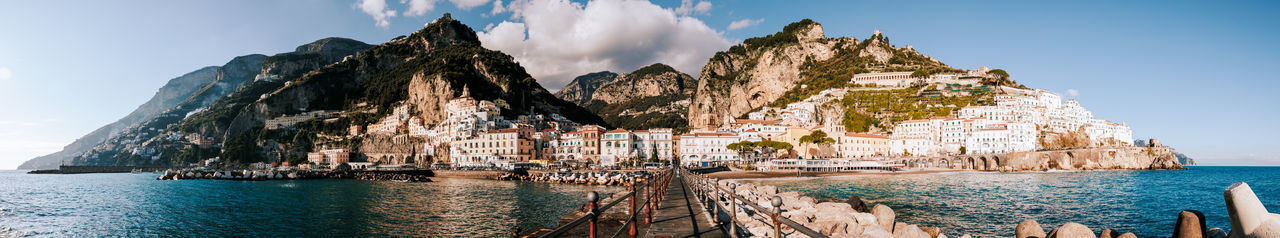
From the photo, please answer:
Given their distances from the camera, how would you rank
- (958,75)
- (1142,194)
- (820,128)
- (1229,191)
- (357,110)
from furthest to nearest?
1. (357,110)
2. (958,75)
3. (820,128)
4. (1142,194)
5. (1229,191)

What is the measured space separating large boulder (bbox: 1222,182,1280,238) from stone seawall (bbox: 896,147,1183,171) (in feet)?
273

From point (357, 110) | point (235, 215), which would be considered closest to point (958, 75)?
point (235, 215)

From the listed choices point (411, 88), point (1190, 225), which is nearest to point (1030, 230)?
point (1190, 225)

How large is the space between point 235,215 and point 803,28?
5833 inches

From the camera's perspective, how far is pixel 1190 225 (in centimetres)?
596

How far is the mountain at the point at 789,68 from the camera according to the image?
131m

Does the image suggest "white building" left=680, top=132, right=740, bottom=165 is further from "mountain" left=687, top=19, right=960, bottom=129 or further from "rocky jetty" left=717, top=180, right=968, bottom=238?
"rocky jetty" left=717, top=180, right=968, bottom=238

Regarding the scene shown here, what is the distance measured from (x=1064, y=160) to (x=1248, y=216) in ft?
302

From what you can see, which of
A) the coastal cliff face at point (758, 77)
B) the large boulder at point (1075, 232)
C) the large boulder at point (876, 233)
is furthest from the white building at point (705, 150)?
the large boulder at point (876, 233)

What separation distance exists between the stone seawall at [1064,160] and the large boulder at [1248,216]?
3281 inches

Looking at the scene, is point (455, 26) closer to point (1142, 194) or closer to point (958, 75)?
point (958, 75)

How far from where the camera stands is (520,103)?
125875 millimetres

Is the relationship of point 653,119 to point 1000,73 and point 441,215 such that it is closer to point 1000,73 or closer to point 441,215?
point 1000,73

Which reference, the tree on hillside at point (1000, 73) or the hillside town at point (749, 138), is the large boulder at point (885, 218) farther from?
the tree on hillside at point (1000, 73)
